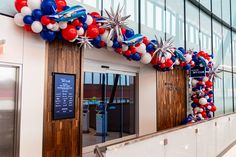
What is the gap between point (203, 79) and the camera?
7.29m

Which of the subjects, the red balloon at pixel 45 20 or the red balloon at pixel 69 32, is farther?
the red balloon at pixel 69 32

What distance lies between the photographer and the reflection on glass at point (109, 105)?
6355 millimetres

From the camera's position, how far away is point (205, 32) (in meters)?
9.06

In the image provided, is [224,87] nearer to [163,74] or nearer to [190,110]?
[190,110]

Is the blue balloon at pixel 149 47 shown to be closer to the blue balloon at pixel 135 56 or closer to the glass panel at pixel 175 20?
the blue balloon at pixel 135 56

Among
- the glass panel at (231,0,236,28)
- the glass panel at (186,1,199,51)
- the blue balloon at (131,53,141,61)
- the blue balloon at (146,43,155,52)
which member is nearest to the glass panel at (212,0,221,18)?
the glass panel at (186,1,199,51)

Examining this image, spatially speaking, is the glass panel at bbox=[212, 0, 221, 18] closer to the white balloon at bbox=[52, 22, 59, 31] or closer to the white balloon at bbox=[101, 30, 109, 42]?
the white balloon at bbox=[101, 30, 109, 42]

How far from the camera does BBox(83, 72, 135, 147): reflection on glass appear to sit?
636 centimetres

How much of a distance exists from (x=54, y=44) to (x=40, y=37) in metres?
0.28

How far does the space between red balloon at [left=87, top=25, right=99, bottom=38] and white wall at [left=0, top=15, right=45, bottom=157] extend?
0.75 m

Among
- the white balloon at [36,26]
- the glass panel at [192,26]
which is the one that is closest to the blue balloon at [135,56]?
the white balloon at [36,26]

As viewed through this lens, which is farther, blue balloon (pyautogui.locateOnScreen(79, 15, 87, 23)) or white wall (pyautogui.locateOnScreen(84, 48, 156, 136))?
white wall (pyautogui.locateOnScreen(84, 48, 156, 136))

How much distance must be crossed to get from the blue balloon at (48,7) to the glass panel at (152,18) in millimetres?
3199

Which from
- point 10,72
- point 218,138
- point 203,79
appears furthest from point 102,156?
point 203,79
